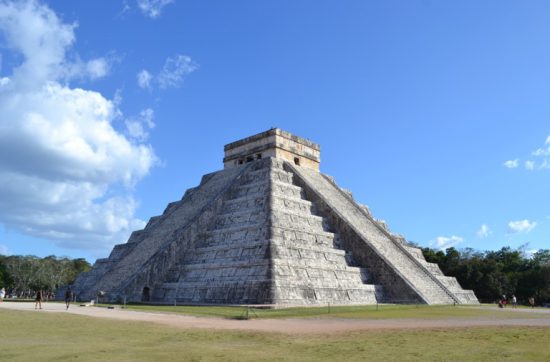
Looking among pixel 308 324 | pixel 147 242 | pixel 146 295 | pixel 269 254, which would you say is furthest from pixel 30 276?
pixel 308 324

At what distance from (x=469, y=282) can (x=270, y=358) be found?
3213 cm

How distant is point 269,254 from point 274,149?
11207mm

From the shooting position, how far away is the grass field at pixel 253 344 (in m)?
7.40

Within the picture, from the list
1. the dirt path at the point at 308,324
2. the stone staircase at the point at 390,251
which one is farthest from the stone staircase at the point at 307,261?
the dirt path at the point at 308,324

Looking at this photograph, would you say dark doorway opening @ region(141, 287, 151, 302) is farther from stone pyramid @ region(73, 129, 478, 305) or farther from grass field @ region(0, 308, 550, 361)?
grass field @ region(0, 308, 550, 361)

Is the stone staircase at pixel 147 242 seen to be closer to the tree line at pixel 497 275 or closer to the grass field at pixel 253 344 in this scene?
the grass field at pixel 253 344

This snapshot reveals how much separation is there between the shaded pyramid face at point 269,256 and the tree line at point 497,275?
33.5 feet

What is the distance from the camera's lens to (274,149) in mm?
29344

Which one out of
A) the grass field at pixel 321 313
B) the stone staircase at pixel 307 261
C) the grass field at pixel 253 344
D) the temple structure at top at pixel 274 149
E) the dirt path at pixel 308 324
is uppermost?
the temple structure at top at pixel 274 149

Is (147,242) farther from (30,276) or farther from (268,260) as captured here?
(30,276)

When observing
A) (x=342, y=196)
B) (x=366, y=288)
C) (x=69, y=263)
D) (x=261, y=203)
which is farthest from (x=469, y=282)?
(x=69, y=263)

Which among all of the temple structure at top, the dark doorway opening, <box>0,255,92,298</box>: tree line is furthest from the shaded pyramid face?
<box>0,255,92,298</box>: tree line

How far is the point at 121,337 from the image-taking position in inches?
387

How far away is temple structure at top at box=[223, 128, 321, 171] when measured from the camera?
29.7 m
